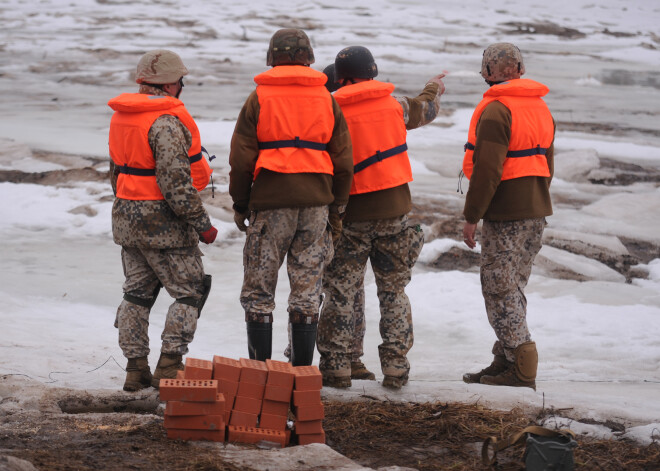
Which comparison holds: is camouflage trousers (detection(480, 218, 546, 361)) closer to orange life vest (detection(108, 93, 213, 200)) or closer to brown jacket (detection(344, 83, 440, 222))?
brown jacket (detection(344, 83, 440, 222))

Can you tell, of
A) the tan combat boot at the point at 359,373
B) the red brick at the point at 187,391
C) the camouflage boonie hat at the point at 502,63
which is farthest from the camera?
the tan combat boot at the point at 359,373

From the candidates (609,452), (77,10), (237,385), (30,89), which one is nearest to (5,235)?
(237,385)

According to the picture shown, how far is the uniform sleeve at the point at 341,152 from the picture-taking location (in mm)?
4867

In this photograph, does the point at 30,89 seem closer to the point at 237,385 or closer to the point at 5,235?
the point at 5,235

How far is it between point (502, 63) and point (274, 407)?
2.59 meters

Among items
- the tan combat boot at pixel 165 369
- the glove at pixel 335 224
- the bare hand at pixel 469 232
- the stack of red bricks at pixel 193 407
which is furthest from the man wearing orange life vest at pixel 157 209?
the bare hand at pixel 469 232

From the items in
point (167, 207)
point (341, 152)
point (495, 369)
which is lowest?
point (495, 369)

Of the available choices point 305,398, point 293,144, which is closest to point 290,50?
point 293,144

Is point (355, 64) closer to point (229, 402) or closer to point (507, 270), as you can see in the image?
point (507, 270)

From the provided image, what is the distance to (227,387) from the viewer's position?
4.31 metres

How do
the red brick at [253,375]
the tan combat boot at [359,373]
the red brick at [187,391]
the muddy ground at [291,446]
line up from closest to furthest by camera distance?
1. the muddy ground at [291,446]
2. the red brick at [187,391]
3. the red brick at [253,375]
4. the tan combat boot at [359,373]

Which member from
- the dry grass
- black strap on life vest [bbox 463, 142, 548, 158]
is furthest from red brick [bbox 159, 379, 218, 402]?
black strap on life vest [bbox 463, 142, 548, 158]

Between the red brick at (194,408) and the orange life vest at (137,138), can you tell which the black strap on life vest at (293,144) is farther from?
the red brick at (194,408)

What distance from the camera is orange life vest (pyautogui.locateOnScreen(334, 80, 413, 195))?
5.09 m
